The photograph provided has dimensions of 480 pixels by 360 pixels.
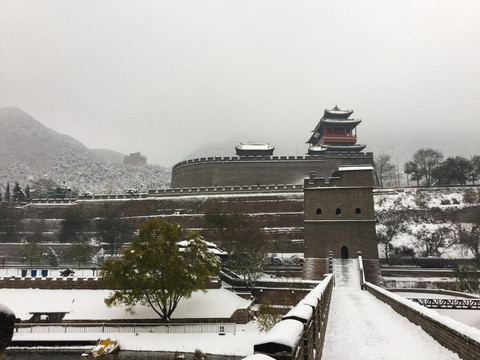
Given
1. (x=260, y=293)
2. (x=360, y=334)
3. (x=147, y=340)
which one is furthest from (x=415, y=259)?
(x=360, y=334)

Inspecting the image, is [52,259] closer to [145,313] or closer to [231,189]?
[145,313]

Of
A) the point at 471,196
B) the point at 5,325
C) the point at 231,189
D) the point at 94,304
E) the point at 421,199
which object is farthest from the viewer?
the point at 231,189

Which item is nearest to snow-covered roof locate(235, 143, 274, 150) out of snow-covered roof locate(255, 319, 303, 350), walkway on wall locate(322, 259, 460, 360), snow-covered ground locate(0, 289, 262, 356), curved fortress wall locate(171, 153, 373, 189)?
curved fortress wall locate(171, 153, 373, 189)

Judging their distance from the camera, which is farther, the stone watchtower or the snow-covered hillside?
the snow-covered hillside

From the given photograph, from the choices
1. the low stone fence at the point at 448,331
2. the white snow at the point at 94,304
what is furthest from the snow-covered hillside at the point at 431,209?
the low stone fence at the point at 448,331

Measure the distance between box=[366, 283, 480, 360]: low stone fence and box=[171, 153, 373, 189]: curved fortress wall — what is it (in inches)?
1796

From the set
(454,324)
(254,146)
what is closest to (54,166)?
(254,146)

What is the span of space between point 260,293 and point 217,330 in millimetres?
5367

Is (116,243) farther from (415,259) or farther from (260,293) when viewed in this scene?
(415,259)

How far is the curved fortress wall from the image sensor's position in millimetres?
56219

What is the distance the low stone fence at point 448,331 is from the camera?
5.61 m

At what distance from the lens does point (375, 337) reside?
8.13 metres

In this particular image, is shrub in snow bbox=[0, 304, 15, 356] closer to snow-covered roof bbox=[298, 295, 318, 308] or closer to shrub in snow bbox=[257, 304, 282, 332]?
snow-covered roof bbox=[298, 295, 318, 308]

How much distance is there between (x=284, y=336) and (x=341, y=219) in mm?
29229
